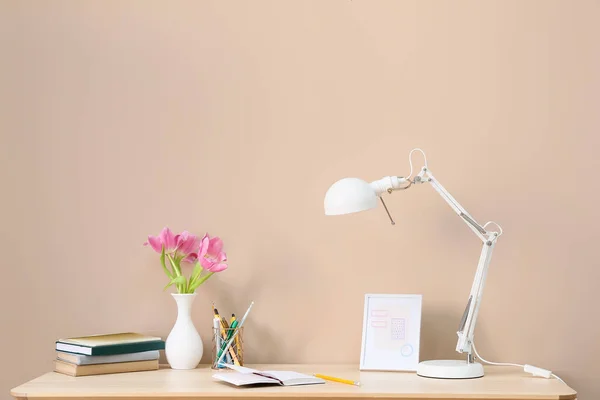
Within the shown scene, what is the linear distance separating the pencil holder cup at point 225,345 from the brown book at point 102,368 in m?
0.17

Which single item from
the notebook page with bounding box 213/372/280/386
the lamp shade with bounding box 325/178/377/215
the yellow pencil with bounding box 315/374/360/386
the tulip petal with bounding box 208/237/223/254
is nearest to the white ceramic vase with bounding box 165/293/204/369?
the tulip petal with bounding box 208/237/223/254

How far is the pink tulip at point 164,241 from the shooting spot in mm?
2169

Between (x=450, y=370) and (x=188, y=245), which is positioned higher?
(x=188, y=245)

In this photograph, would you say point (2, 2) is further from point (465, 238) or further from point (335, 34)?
point (465, 238)

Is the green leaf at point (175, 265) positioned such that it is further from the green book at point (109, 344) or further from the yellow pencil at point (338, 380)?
the yellow pencil at point (338, 380)

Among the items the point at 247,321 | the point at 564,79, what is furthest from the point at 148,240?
the point at 564,79

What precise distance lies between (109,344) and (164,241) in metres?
0.34

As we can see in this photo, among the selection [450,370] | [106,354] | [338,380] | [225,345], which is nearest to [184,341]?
[225,345]

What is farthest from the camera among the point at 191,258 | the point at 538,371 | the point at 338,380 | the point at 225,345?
the point at 191,258

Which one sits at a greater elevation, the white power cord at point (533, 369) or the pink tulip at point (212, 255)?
the pink tulip at point (212, 255)

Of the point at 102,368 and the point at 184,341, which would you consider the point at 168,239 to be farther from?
the point at 102,368

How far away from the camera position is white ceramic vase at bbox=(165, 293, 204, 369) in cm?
211

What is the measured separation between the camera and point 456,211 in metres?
2.01

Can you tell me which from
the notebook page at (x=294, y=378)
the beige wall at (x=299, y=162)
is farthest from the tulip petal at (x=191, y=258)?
the notebook page at (x=294, y=378)
